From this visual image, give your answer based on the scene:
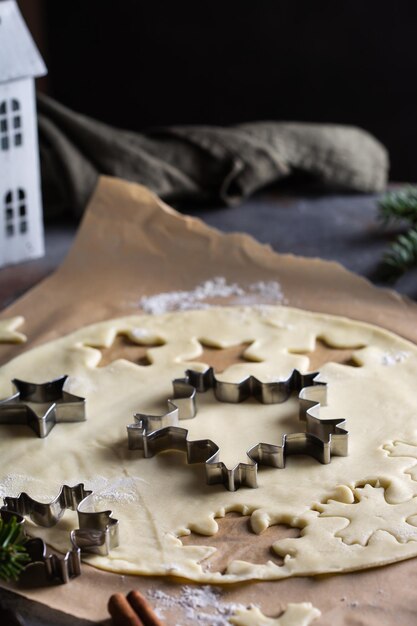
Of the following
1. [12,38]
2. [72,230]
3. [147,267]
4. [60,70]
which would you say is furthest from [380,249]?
[60,70]

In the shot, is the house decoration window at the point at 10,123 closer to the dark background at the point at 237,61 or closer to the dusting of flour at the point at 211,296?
the dusting of flour at the point at 211,296

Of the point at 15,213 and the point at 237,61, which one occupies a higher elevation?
the point at 237,61

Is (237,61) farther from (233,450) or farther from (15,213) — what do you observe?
(233,450)

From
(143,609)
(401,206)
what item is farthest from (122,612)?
(401,206)

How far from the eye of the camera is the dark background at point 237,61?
260cm

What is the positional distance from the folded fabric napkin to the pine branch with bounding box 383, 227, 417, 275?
452mm

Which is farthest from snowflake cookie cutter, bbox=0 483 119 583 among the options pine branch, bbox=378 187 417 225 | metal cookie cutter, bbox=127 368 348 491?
pine branch, bbox=378 187 417 225

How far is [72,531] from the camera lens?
1.26m

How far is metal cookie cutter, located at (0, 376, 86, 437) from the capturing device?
1.51 metres

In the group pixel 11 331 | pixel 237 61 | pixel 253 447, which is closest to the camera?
pixel 253 447

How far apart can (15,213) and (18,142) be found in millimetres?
144

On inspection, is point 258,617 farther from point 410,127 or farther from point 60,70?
point 60,70

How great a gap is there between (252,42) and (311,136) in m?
0.40

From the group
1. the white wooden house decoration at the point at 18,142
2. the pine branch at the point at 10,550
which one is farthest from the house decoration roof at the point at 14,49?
the pine branch at the point at 10,550
